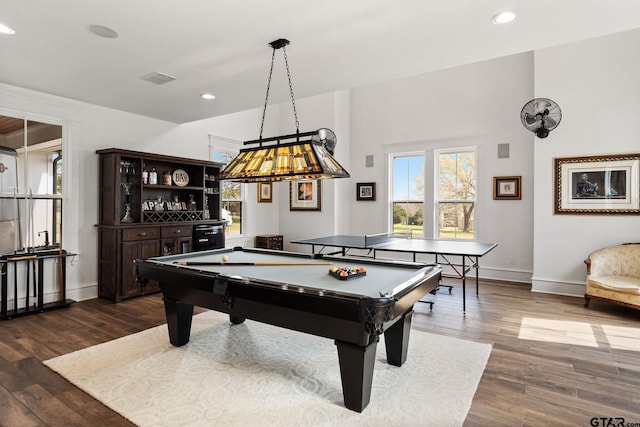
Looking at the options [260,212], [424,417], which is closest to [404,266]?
[424,417]

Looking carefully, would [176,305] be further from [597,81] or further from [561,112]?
[597,81]

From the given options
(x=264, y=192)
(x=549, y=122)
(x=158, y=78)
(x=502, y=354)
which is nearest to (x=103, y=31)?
(x=158, y=78)

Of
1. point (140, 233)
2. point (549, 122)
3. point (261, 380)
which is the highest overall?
point (549, 122)

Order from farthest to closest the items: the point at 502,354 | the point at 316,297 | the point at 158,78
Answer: the point at 158,78 → the point at 502,354 → the point at 316,297

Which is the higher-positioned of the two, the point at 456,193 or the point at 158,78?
the point at 158,78

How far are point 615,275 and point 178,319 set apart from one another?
5099 mm

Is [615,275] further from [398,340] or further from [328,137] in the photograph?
[328,137]

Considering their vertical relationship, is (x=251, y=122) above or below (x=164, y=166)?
above

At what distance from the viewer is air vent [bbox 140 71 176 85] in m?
3.66

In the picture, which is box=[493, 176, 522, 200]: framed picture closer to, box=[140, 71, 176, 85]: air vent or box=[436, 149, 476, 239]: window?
box=[436, 149, 476, 239]: window

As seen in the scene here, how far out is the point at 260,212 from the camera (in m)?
7.58

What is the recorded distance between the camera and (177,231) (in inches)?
207

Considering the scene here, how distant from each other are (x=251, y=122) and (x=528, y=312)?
19.2 feet

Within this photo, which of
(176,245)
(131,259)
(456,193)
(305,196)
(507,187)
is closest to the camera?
(131,259)
